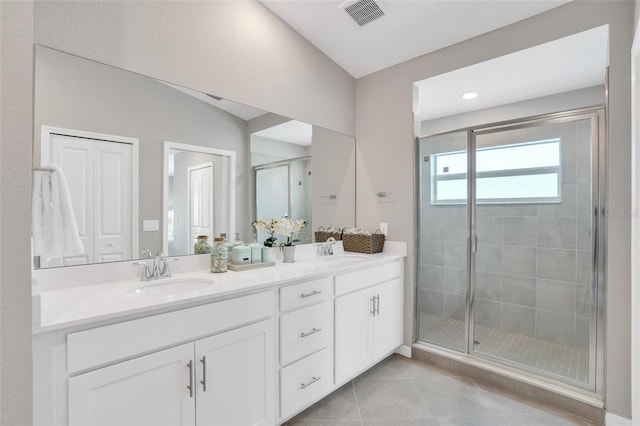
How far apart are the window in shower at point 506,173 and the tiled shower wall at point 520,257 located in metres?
0.06

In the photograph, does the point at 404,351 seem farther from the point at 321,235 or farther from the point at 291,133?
the point at 291,133

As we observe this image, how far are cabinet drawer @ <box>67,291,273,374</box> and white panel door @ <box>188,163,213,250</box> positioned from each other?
64 cm

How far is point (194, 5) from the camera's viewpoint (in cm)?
180

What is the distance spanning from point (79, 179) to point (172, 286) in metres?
0.70

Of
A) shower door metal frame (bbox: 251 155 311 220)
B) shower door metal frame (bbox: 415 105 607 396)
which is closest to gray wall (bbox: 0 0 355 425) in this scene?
shower door metal frame (bbox: 251 155 311 220)

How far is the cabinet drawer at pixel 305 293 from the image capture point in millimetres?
1684

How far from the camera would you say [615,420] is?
5.71 ft

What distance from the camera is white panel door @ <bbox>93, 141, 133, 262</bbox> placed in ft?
5.05

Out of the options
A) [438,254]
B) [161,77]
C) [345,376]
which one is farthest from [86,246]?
[438,254]

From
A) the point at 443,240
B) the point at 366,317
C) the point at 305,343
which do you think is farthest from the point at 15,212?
the point at 443,240

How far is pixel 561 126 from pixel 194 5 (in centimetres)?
263

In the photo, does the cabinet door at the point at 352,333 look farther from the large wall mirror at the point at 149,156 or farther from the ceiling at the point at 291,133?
the ceiling at the point at 291,133

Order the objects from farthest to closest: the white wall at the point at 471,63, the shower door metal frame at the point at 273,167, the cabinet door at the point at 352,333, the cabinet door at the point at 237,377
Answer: the shower door metal frame at the point at 273,167, the cabinet door at the point at 352,333, the white wall at the point at 471,63, the cabinet door at the point at 237,377

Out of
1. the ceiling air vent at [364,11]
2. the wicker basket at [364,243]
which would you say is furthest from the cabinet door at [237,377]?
the ceiling air vent at [364,11]
